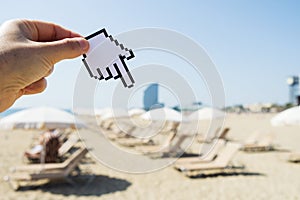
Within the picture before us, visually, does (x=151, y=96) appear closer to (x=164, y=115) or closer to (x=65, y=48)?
(x=65, y=48)

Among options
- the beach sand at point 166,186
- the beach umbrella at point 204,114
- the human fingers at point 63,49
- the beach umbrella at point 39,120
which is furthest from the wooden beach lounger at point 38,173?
the beach umbrella at point 204,114

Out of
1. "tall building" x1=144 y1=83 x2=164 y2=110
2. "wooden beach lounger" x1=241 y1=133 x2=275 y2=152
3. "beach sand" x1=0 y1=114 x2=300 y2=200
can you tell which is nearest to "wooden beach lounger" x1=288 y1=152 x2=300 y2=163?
"beach sand" x1=0 y1=114 x2=300 y2=200

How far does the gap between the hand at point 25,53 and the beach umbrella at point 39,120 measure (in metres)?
5.32

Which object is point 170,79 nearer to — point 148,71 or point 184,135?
point 148,71

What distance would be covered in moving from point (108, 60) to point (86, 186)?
587 cm

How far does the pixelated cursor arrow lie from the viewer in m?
1.22

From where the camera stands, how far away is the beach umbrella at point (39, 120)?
6.76m

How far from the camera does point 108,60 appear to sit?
1.23 meters

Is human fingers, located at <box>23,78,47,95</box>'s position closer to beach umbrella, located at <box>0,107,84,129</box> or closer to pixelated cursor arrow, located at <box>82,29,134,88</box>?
pixelated cursor arrow, located at <box>82,29,134,88</box>

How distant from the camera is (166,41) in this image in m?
3.18

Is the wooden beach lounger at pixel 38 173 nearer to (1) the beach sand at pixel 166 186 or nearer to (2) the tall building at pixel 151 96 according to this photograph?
(1) the beach sand at pixel 166 186

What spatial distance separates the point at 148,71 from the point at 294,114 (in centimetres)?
678

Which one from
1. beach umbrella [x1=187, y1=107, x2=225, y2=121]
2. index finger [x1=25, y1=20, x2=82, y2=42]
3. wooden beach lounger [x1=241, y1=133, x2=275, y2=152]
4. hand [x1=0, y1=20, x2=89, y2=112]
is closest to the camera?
hand [x1=0, y1=20, x2=89, y2=112]

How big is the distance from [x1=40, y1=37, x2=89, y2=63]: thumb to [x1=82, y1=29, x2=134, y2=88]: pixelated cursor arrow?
46mm
